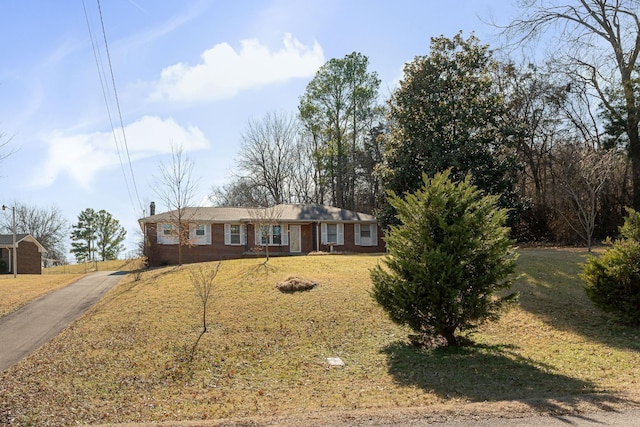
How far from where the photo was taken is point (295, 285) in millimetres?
16422

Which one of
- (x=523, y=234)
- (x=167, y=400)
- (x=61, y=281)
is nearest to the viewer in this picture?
(x=167, y=400)

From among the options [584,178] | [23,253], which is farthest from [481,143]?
[23,253]

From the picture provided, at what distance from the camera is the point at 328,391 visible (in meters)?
8.39

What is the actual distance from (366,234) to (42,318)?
813 inches

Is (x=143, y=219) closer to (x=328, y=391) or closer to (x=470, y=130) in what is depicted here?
(x=470, y=130)

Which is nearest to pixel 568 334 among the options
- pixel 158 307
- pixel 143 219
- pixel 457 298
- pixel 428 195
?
pixel 457 298

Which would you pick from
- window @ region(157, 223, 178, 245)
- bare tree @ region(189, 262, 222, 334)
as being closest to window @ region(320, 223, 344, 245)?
window @ region(157, 223, 178, 245)

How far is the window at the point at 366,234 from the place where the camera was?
106 ft

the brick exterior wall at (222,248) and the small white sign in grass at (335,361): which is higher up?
the brick exterior wall at (222,248)

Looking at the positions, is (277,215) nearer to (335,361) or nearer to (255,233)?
(255,233)

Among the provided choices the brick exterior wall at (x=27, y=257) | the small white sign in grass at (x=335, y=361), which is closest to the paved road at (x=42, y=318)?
the small white sign in grass at (x=335, y=361)

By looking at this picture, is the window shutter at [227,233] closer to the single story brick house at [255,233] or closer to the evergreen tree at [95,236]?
the single story brick house at [255,233]

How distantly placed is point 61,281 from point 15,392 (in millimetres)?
16956

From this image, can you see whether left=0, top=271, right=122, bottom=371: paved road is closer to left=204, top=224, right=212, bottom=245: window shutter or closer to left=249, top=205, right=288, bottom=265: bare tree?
left=249, top=205, right=288, bottom=265: bare tree
